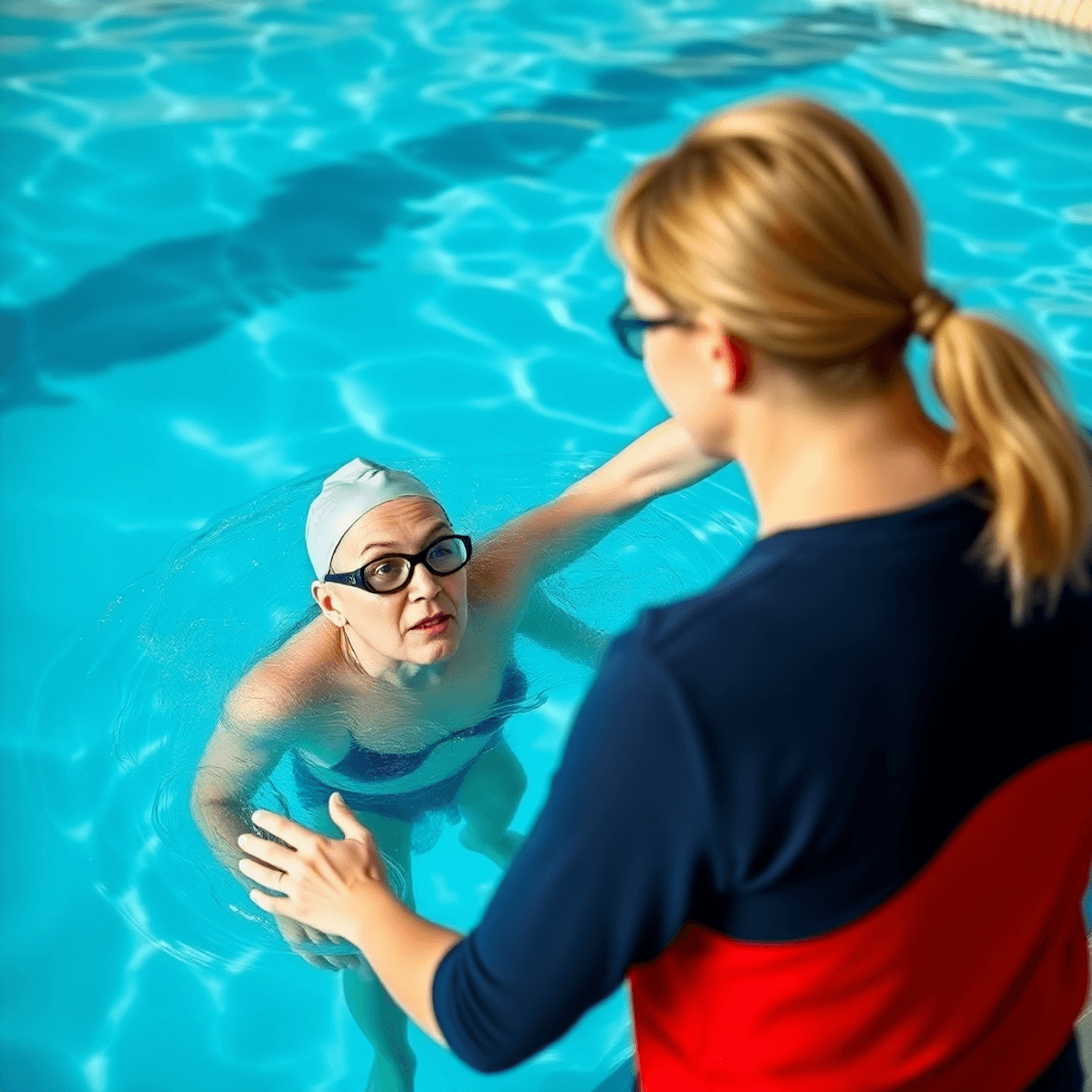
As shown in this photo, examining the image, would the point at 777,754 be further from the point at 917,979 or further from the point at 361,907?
the point at 361,907

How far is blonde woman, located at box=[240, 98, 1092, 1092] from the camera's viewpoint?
1.21 m

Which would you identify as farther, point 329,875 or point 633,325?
point 329,875

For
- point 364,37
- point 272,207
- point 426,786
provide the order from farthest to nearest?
point 364,37 → point 272,207 → point 426,786

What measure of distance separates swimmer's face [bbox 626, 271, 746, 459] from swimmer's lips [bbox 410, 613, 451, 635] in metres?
1.58

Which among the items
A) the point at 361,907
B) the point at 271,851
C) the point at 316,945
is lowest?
the point at 316,945

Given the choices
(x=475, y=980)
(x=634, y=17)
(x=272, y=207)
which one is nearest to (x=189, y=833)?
(x=475, y=980)

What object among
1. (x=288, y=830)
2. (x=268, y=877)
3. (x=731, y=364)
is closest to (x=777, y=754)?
(x=731, y=364)

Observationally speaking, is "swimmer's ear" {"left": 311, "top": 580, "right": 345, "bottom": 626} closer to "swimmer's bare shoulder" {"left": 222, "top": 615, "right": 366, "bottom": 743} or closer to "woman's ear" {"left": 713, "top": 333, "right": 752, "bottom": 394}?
"swimmer's bare shoulder" {"left": 222, "top": 615, "right": 366, "bottom": 743}

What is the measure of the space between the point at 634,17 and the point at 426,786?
21.3 ft

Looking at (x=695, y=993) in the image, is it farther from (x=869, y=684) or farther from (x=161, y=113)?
(x=161, y=113)

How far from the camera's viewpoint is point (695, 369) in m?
1.33

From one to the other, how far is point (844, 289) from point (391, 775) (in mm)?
2280

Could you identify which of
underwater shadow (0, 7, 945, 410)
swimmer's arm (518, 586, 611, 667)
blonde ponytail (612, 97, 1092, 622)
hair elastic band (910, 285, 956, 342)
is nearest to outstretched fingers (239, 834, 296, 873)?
blonde ponytail (612, 97, 1092, 622)

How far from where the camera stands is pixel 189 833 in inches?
136
